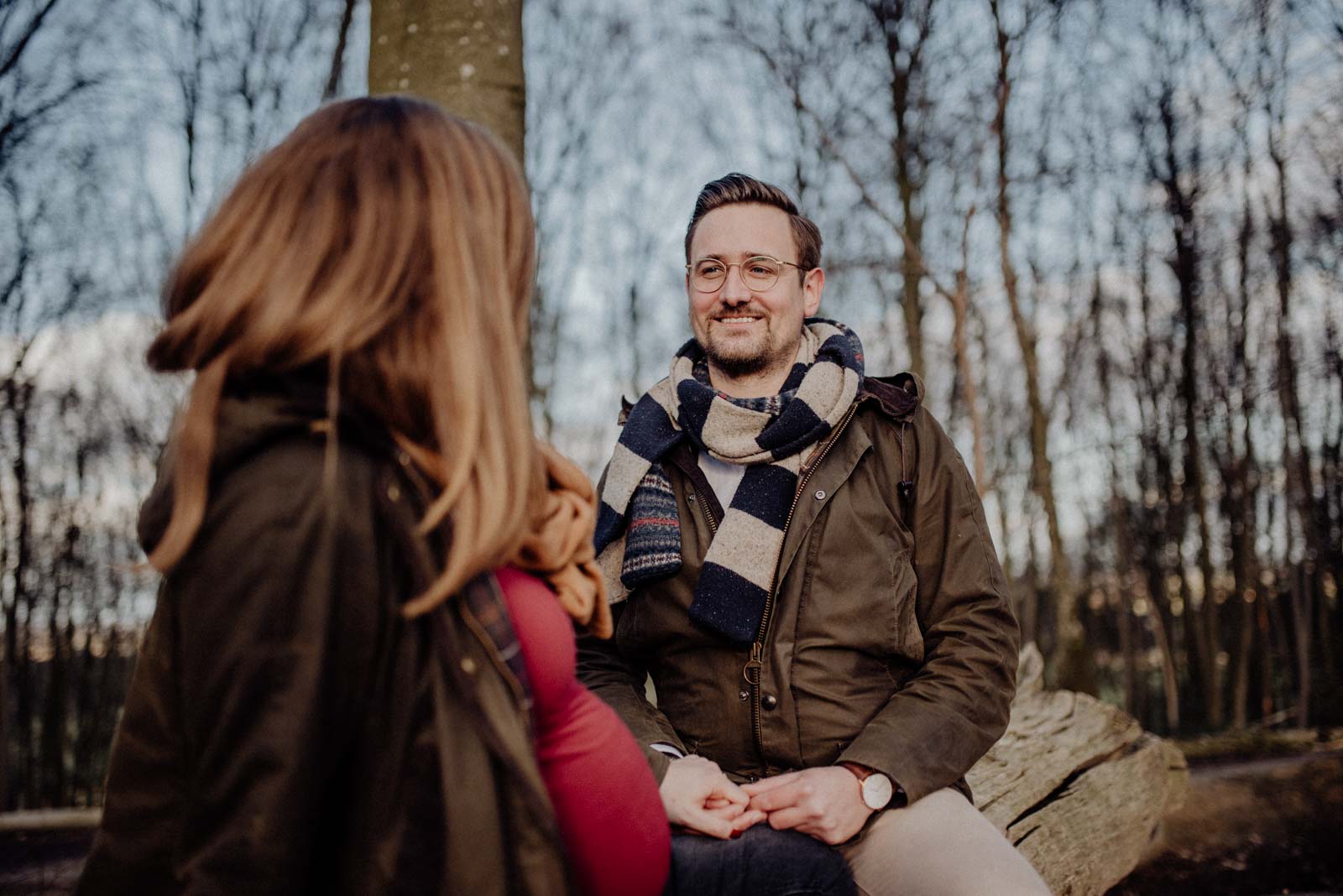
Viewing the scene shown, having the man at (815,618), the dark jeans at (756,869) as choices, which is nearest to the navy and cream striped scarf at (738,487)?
the man at (815,618)

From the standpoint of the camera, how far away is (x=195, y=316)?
123 centimetres

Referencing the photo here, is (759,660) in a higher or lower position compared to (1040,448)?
lower

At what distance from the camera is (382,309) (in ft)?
4.06

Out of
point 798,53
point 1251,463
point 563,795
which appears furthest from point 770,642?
point 1251,463

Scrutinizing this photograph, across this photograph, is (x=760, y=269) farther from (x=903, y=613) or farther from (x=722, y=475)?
(x=903, y=613)

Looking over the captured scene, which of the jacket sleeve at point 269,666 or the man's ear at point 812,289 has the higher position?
the man's ear at point 812,289

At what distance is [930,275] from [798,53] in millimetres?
5173

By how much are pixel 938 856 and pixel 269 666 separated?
1.68 m

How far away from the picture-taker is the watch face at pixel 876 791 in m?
2.17

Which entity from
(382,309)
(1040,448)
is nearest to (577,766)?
(382,309)

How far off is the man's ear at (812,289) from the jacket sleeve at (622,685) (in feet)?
Result: 3.88

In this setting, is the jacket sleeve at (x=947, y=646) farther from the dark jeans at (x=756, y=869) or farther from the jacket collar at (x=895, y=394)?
the dark jeans at (x=756, y=869)

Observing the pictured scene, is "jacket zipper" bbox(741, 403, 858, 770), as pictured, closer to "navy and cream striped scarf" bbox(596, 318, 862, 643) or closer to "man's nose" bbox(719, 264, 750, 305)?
"navy and cream striped scarf" bbox(596, 318, 862, 643)

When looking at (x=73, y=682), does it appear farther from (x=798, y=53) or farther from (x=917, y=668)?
(x=917, y=668)
